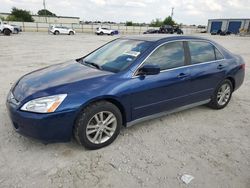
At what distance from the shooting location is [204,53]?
3840mm

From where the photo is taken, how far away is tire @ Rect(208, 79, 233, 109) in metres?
4.12

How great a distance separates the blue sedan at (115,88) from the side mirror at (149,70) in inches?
Result: 0.6

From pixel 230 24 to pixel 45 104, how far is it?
7118cm

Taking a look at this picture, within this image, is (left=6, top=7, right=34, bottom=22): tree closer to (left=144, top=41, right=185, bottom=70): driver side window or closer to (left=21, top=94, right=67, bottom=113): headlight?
(left=144, top=41, right=185, bottom=70): driver side window

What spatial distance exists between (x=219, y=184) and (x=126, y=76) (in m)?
1.69

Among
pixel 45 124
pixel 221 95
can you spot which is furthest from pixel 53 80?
pixel 221 95

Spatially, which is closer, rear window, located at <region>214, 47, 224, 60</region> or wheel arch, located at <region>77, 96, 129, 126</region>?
wheel arch, located at <region>77, 96, 129, 126</region>

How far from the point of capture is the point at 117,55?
11.1ft

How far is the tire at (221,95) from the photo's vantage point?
13.5 feet

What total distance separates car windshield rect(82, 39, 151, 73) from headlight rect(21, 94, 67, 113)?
0.91 metres

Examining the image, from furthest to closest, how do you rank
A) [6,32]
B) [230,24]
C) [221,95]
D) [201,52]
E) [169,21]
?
[169,21]
[230,24]
[6,32]
[221,95]
[201,52]

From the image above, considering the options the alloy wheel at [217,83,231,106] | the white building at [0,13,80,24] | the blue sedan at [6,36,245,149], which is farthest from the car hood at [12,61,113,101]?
the white building at [0,13,80,24]

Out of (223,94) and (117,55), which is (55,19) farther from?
(223,94)

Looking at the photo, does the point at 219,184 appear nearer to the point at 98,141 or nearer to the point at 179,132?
the point at 179,132
